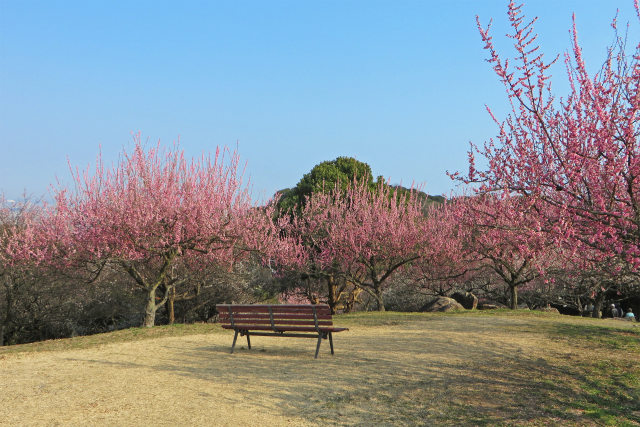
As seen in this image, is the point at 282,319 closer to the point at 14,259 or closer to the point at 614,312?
the point at 14,259

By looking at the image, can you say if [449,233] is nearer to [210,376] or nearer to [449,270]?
[449,270]

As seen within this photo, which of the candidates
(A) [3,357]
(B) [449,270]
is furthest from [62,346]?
(B) [449,270]

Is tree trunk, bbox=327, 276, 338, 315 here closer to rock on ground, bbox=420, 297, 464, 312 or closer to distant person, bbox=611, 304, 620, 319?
rock on ground, bbox=420, 297, 464, 312

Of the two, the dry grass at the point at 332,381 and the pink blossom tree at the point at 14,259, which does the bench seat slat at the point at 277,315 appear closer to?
the dry grass at the point at 332,381

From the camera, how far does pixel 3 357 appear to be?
11.4 meters

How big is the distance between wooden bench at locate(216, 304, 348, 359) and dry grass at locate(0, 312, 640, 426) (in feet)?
1.70

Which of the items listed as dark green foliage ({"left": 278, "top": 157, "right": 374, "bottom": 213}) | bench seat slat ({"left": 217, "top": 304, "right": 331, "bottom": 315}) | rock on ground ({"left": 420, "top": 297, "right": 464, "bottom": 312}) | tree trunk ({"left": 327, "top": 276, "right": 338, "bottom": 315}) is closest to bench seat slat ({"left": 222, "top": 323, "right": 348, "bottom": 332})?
bench seat slat ({"left": 217, "top": 304, "right": 331, "bottom": 315})

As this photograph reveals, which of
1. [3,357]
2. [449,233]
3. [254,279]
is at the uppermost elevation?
[449,233]

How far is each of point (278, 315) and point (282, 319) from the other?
0.37ft

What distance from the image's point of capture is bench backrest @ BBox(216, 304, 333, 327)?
10.3m

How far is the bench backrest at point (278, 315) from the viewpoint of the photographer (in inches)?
405

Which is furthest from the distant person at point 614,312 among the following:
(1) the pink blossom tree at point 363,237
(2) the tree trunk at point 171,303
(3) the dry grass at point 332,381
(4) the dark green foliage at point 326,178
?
(2) the tree trunk at point 171,303

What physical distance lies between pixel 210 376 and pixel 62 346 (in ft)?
19.3

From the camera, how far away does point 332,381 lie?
318 inches
